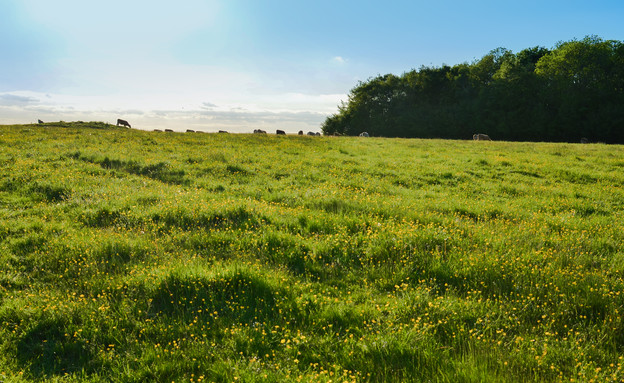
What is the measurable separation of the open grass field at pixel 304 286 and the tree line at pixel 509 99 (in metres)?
41.4

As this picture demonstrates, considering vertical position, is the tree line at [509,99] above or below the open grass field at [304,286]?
above

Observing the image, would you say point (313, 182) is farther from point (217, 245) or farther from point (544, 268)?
point (544, 268)

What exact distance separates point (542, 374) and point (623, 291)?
295 cm

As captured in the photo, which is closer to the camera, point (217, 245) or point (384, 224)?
point (217, 245)

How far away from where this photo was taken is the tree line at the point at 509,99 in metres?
53.8

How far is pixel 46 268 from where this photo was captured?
674 cm

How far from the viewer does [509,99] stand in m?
60.7

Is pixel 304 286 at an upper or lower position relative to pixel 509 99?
lower

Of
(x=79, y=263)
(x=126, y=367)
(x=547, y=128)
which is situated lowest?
(x=126, y=367)

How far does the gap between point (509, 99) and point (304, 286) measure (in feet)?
221

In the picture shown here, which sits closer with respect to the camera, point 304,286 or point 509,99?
point 304,286

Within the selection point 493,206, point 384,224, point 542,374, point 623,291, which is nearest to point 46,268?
point 384,224

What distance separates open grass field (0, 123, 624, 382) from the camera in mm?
4227

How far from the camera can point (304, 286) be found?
5984mm
